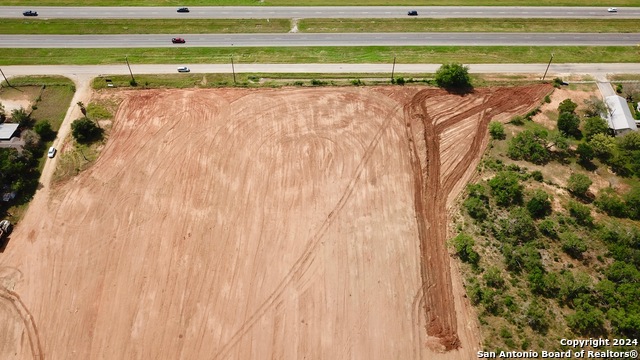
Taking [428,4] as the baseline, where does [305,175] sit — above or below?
below

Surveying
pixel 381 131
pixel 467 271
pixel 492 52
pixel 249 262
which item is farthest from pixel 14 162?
pixel 492 52

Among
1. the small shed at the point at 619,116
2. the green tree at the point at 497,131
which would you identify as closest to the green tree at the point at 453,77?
the green tree at the point at 497,131

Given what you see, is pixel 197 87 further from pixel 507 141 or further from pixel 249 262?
pixel 507 141

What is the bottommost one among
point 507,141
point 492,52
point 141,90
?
point 507,141

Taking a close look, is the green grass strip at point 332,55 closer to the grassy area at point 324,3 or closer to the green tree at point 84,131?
the grassy area at point 324,3

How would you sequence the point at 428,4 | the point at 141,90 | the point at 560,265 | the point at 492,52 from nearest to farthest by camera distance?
1. the point at 560,265
2. the point at 141,90
3. the point at 492,52
4. the point at 428,4

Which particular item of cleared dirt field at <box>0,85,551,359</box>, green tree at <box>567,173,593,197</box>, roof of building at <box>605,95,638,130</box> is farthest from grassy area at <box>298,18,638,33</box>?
green tree at <box>567,173,593,197</box>

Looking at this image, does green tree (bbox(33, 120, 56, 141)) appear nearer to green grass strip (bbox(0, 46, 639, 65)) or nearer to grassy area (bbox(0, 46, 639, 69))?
green grass strip (bbox(0, 46, 639, 65))

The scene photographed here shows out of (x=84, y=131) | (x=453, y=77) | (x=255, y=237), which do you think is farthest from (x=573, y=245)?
(x=84, y=131)
